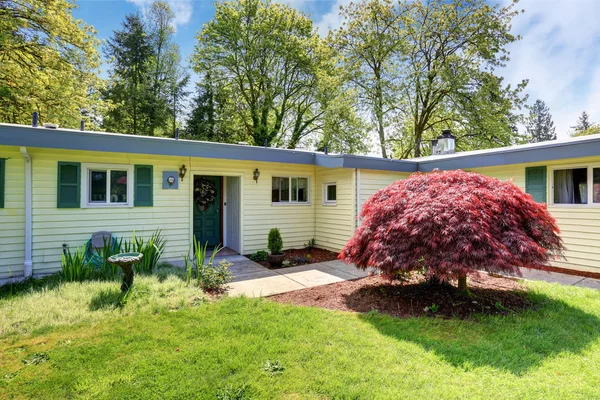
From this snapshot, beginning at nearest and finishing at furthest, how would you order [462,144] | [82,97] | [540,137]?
[82,97], [462,144], [540,137]

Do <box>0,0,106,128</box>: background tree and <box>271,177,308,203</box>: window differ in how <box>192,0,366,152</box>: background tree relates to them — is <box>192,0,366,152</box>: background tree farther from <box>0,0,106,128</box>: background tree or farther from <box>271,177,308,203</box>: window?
<box>271,177,308,203</box>: window

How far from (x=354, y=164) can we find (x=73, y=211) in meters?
6.16

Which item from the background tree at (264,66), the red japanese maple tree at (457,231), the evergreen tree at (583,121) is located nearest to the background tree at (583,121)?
the evergreen tree at (583,121)

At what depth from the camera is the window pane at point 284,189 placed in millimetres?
8617

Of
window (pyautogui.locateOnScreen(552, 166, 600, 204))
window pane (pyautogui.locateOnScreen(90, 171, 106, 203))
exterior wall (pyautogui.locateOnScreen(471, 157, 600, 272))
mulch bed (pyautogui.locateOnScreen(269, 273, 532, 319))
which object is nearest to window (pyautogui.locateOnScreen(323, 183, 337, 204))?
mulch bed (pyautogui.locateOnScreen(269, 273, 532, 319))

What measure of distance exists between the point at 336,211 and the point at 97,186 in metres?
5.65

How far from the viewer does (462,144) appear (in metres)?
17.1

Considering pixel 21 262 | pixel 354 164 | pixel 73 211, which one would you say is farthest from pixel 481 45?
pixel 21 262

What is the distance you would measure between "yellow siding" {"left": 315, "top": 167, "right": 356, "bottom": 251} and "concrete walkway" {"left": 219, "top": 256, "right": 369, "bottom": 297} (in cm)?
109

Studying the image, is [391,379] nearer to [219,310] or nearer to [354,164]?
[219,310]

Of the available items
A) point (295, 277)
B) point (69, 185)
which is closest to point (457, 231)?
point (295, 277)

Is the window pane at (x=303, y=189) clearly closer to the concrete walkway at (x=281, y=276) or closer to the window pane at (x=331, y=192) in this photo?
the window pane at (x=331, y=192)

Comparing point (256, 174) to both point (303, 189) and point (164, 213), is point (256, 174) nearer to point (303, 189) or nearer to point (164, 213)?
point (303, 189)

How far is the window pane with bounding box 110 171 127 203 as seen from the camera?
21.0 feet
